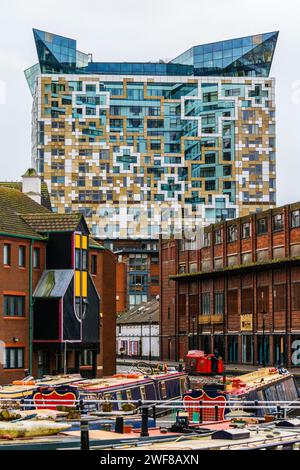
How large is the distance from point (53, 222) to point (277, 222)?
4360 centimetres

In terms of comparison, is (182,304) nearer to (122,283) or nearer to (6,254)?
(122,283)

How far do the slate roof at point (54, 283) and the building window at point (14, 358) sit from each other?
3612 mm

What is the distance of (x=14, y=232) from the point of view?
59.8 metres

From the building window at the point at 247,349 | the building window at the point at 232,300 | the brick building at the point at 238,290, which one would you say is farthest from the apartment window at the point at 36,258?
the building window at the point at 232,300

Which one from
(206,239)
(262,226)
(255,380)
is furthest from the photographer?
(206,239)

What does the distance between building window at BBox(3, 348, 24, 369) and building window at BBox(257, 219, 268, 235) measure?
4931 cm

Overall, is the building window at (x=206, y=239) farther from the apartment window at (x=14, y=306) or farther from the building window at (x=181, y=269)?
the apartment window at (x=14, y=306)

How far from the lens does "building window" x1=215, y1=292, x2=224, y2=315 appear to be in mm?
112562

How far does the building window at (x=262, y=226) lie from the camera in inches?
4117

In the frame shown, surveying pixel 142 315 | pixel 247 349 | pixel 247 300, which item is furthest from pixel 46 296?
pixel 142 315

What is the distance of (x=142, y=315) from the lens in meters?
142

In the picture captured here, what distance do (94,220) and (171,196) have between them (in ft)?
56.3

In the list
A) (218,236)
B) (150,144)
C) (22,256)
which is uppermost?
(150,144)

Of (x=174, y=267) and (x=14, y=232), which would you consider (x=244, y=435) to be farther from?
(x=174, y=267)
